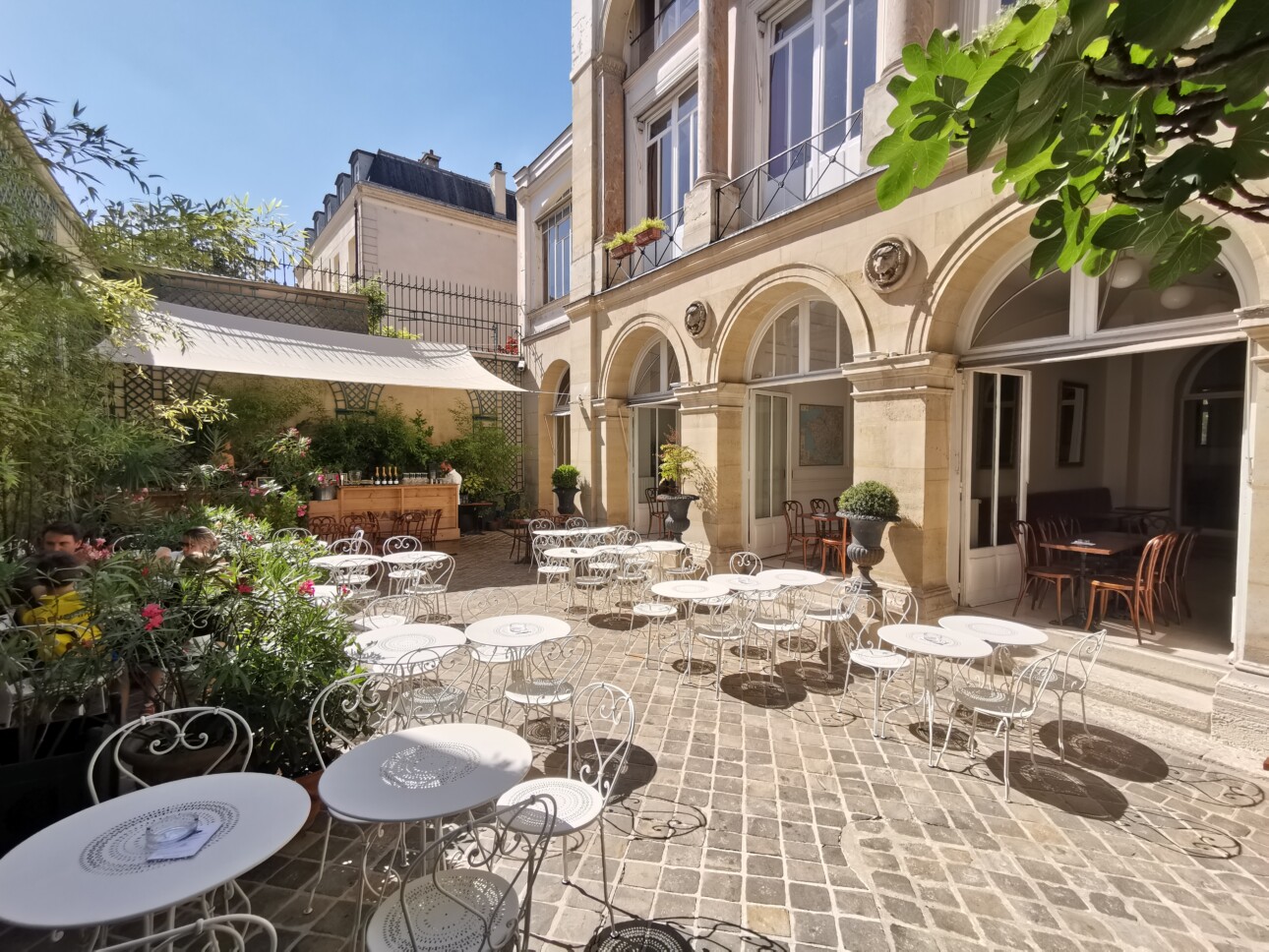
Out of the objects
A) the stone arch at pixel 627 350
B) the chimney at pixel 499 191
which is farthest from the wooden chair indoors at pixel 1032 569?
the chimney at pixel 499 191

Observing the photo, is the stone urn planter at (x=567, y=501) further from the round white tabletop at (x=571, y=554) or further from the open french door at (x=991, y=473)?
the open french door at (x=991, y=473)

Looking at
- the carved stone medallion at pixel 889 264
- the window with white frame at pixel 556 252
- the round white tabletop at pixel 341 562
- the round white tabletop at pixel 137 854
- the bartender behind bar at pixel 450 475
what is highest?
the window with white frame at pixel 556 252

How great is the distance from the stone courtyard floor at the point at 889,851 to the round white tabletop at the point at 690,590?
3.43 ft

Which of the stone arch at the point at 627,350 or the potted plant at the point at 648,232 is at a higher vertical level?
the potted plant at the point at 648,232

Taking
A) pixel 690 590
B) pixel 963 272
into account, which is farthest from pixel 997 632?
pixel 963 272

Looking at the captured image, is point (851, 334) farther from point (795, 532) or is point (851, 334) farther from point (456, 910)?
point (456, 910)

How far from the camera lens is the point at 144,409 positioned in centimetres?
985

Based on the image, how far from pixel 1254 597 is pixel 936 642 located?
1935mm

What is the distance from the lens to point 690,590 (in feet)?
16.4

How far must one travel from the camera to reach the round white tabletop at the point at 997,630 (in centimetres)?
382

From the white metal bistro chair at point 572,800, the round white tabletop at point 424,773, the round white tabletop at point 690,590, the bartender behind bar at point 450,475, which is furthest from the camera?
the bartender behind bar at point 450,475

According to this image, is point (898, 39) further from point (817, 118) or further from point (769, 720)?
point (769, 720)

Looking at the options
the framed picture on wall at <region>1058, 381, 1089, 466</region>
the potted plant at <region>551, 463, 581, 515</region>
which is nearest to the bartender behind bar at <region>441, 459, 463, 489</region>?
the potted plant at <region>551, 463, 581, 515</region>

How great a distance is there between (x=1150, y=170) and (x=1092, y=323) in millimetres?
4393
